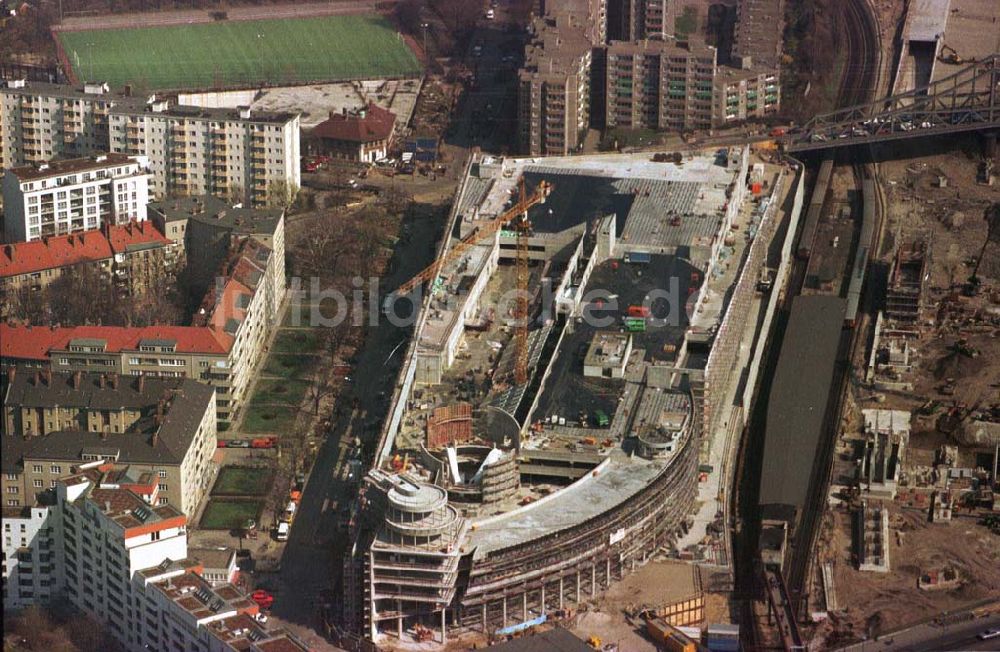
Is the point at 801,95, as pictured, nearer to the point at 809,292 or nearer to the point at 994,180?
the point at 994,180

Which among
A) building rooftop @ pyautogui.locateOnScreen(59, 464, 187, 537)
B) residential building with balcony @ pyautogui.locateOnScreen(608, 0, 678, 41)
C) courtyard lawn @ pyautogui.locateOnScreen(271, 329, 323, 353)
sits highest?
residential building with balcony @ pyautogui.locateOnScreen(608, 0, 678, 41)

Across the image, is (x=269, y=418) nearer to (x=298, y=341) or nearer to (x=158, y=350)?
(x=158, y=350)

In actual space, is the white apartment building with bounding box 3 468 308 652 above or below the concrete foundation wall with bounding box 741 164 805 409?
below

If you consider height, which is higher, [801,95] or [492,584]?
[801,95]

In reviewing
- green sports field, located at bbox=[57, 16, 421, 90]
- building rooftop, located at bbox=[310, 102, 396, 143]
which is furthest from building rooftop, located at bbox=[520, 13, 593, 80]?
green sports field, located at bbox=[57, 16, 421, 90]

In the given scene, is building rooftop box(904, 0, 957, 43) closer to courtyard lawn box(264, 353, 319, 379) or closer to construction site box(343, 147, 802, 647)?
construction site box(343, 147, 802, 647)

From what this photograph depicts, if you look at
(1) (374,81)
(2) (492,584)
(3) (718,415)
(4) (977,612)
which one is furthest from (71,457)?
(1) (374,81)

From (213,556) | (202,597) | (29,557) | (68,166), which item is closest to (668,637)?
(202,597)
